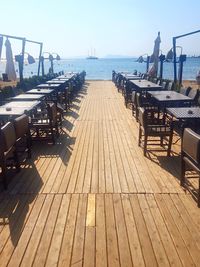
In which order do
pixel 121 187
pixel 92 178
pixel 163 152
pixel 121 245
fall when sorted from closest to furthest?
pixel 121 245
pixel 121 187
pixel 92 178
pixel 163 152

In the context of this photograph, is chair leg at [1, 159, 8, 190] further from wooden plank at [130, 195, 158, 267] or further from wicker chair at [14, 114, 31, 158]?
wooden plank at [130, 195, 158, 267]

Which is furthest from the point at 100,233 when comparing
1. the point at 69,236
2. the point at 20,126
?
the point at 20,126

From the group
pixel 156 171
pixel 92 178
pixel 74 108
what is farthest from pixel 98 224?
pixel 74 108

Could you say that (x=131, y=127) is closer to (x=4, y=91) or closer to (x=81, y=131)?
(x=81, y=131)

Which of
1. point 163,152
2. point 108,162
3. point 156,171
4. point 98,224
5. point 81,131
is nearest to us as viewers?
point 98,224

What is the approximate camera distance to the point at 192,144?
4176mm

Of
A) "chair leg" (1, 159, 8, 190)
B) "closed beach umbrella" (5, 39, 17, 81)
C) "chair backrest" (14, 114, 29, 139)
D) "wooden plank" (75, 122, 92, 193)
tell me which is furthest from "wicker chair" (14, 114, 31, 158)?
"closed beach umbrella" (5, 39, 17, 81)

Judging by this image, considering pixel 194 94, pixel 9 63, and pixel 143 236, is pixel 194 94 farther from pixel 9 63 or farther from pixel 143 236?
pixel 9 63

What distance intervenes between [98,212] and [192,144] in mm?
1588

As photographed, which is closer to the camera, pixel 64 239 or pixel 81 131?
pixel 64 239

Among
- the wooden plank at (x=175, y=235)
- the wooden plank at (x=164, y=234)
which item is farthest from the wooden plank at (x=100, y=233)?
the wooden plank at (x=175, y=235)

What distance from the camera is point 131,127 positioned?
928 cm

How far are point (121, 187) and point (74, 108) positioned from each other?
852cm

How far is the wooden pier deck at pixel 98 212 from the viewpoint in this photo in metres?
3.25
